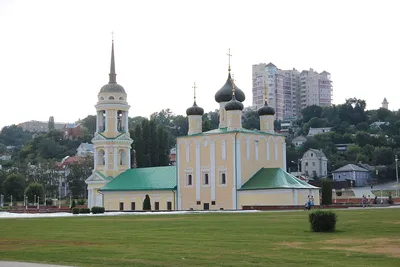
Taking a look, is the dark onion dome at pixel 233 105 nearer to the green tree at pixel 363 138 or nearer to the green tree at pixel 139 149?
the green tree at pixel 139 149

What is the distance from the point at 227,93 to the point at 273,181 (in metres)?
14.0

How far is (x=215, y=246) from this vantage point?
68.9 feet

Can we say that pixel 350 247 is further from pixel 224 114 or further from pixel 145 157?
pixel 145 157

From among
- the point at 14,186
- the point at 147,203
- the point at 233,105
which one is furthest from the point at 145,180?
the point at 14,186

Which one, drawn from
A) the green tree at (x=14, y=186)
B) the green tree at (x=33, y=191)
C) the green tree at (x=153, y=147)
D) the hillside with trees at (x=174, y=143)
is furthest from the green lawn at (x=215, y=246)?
the green tree at (x=14, y=186)

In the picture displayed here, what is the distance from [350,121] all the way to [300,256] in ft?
570

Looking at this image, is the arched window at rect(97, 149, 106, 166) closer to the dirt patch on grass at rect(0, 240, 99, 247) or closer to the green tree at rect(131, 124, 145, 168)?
the green tree at rect(131, 124, 145, 168)

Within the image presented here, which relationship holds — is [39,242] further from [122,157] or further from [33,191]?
[33,191]

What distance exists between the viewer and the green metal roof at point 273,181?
61.1 m

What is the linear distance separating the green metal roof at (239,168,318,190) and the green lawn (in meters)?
31.2

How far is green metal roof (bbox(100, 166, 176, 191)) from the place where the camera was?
7100 cm

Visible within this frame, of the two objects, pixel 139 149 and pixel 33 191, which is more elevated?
pixel 139 149

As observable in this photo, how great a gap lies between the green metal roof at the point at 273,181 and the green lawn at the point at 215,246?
31181 millimetres

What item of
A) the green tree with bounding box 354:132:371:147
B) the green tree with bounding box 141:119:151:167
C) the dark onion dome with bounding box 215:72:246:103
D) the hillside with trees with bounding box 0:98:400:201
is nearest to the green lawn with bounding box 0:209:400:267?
the dark onion dome with bounding box 215:72:246:103
